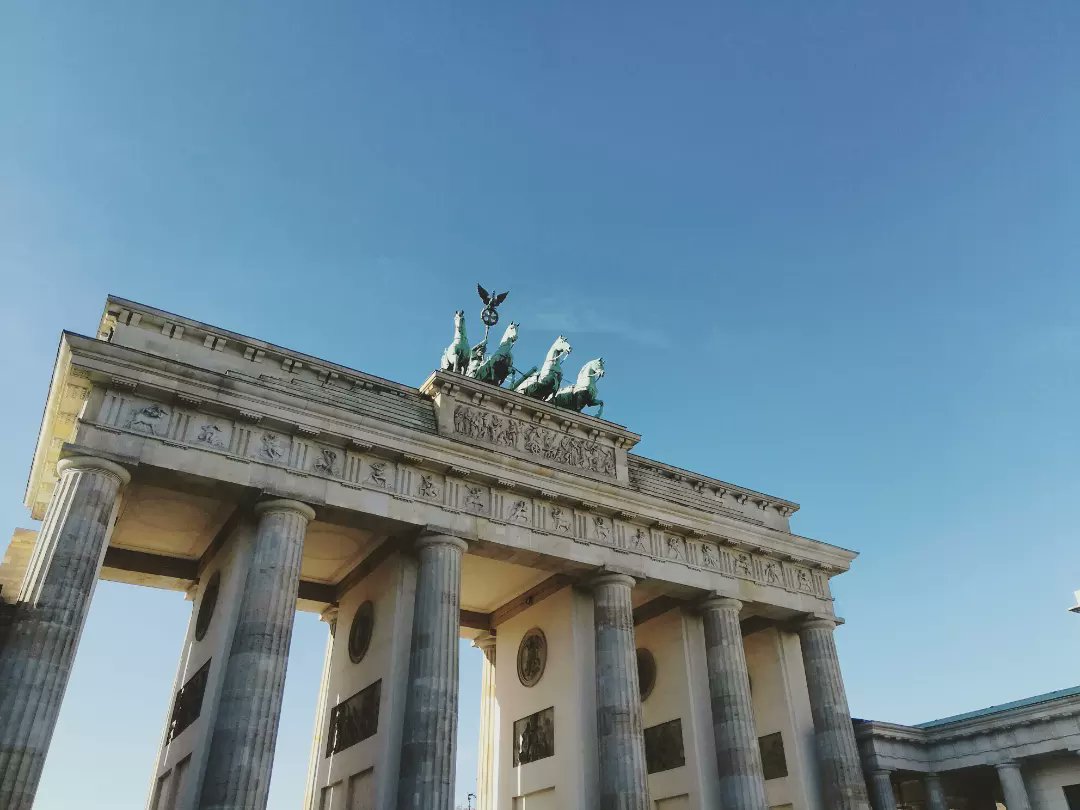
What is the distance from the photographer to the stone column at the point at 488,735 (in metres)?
27.8

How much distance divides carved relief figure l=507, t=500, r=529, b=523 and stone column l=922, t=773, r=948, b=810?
1881 cm

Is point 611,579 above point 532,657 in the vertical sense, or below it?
above

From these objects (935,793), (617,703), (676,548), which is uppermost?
(676,548)

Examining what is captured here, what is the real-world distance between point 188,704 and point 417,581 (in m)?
6.40

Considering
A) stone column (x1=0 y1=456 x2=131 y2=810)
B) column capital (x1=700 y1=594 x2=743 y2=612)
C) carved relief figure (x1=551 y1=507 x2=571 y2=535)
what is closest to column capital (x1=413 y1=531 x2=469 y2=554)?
carved relief figure (x1=551 y1=507 x2=571 y2=535)

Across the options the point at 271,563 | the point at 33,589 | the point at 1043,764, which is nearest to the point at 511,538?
the point at 271,563

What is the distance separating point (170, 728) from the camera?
22.3 metres

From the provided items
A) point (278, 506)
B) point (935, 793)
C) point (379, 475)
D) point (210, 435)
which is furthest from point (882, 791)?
point (210, 435)

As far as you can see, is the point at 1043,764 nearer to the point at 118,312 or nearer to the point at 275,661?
the point at 275,661

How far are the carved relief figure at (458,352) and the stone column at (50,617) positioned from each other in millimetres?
12204

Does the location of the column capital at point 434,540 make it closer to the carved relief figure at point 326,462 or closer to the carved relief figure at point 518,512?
the carved relief figure at point 518,512

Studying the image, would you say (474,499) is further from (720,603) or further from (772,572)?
(772,572)

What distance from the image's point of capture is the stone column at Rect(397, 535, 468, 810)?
65.2ft

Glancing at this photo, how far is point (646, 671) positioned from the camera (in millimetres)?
29812
